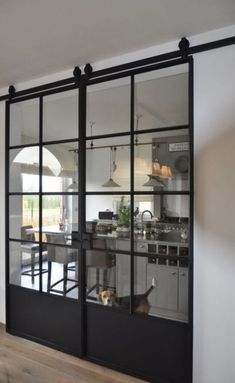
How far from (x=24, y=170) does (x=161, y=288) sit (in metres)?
1.75

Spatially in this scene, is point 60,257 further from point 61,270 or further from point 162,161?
point 162,161

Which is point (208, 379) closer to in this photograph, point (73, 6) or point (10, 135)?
point (73, 6)

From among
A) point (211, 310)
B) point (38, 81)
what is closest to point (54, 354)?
point (211, 310)

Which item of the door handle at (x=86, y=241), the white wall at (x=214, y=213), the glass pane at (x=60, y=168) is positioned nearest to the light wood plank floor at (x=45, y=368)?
the white wall at (x=214, y=213)

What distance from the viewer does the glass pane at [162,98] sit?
1964 millimetres

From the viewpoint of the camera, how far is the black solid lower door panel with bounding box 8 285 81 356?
2352 mm

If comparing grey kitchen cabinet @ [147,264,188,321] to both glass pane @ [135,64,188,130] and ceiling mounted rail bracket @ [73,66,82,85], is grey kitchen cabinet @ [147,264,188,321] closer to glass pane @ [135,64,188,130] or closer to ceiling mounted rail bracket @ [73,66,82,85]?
glass pane @ [135,64,188,130]

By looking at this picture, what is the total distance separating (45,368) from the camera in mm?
2193

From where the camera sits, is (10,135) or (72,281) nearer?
(72,281)

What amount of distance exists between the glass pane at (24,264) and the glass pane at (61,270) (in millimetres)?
140

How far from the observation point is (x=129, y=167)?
84.7 inches

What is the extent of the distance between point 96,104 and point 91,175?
2.05 feet

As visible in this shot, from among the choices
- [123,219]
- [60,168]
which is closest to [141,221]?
[123,219]

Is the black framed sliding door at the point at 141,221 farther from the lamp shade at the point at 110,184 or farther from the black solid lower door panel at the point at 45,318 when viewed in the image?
the black solid lower door panel at the point at 45,318
